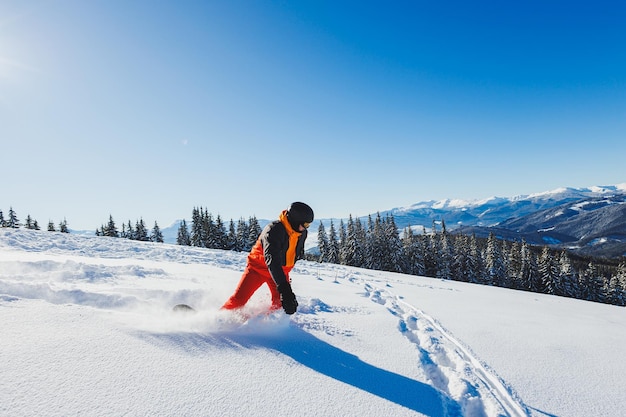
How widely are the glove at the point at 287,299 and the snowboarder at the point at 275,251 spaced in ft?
0.79

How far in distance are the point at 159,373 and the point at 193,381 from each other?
31 cm

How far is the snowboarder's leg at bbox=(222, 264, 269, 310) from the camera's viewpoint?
4551 millimetres

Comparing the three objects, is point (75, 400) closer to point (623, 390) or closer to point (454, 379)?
point (454, 379)

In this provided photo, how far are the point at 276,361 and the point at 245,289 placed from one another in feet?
5.72

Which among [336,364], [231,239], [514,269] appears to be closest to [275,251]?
[336,364]

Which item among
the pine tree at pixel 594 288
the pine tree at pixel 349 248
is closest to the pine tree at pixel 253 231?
the pine tree at pixel 349 248

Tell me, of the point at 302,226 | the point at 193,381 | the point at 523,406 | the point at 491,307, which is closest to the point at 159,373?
the point at 193,381

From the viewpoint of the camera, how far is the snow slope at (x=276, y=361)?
2.27 metres

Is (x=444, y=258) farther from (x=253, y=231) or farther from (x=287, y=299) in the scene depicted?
(x=287, y=299)

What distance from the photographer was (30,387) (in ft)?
6.89

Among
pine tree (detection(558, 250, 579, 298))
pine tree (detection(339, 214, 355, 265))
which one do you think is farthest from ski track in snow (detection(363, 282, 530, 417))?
pine tree (detection(558, 250, 579, 298))

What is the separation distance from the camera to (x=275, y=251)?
13.7 ft

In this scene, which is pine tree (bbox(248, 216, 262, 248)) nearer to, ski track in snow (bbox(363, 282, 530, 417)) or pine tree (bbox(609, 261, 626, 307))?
ski track in snow (bbox(363, 282, 530, 417))

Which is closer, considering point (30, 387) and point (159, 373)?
point (30, 387)
